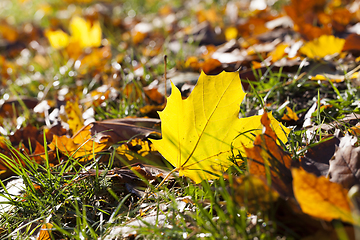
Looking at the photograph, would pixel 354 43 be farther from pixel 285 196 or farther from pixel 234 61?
pixel 285 196

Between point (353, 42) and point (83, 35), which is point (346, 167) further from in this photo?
point (83, 35)

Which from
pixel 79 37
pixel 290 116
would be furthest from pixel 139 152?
pixel 79 37

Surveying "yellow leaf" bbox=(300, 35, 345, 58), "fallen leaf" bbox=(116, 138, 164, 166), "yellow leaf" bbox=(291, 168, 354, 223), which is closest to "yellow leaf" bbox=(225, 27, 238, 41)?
"yellow leaf" bbox=(300, 35, 345, 58)

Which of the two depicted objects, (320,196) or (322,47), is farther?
(322,47)

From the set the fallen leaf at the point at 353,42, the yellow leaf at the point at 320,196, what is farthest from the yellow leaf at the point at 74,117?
the fallen leaf at the point at 353,42

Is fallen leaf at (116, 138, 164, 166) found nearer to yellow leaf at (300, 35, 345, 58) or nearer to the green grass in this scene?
the green grass

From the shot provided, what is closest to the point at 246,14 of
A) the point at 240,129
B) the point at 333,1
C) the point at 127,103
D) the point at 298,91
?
the point at 333,1
